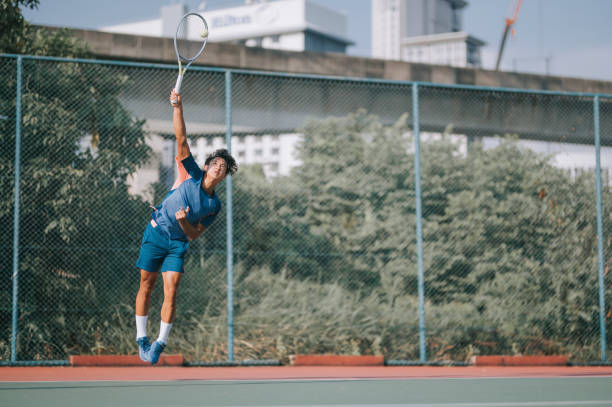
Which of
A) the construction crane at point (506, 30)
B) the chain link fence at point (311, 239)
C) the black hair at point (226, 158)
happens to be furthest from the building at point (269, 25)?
the black hair at point (226, 158)

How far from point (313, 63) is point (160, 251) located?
1404 cm

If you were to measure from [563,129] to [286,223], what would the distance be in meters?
8.78

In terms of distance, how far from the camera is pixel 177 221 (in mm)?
6109

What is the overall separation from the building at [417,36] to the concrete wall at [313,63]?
4720 inches

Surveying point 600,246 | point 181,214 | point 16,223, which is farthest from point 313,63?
point 181,214

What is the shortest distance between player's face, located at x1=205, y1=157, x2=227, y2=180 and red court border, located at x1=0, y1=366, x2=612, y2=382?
2.82 metres

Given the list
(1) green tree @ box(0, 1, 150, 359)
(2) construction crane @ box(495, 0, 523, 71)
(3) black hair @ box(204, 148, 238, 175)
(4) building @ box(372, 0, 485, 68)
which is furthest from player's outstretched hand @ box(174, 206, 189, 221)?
(4) building @ box(372, 0, 485, 68)

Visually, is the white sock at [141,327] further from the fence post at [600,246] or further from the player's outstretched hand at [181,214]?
the fence post at [600,246]

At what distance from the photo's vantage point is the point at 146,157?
1022 centimetres

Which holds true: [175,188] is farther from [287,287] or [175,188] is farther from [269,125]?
[269,125]

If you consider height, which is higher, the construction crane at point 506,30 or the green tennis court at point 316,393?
the construction crane at point 506,30

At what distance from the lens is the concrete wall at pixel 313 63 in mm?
17906

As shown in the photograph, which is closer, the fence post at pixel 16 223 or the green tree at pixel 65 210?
the fence post at pixel 16 223

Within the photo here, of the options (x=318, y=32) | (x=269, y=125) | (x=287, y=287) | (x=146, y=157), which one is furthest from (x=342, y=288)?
(x=318, y=32)
